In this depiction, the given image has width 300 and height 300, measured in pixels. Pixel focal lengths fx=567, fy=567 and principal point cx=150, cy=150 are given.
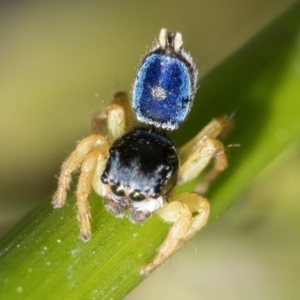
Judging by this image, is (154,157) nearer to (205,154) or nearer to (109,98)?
(205,154)

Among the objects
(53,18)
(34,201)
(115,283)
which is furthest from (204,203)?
(53,18)

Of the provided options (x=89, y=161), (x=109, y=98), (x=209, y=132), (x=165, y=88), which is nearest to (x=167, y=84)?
(x=165, y=88)

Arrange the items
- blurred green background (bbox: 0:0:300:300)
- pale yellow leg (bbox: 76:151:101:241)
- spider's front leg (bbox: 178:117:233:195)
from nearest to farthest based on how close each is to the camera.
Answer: pale yellow leg (bbox: 76:151:101:241)
spider's front leg (bbox: 178:117:233:195)
blurred green background (bbox: 0:0:300:300)

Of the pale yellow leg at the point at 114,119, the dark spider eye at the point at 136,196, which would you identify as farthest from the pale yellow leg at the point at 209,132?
the dark spider eye at the point at 136,196

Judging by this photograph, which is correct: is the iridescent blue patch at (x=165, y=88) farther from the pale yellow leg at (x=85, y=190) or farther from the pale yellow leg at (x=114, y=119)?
the pale yellow leg at (x=85, y=190)

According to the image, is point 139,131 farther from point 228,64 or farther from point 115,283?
point 115,283

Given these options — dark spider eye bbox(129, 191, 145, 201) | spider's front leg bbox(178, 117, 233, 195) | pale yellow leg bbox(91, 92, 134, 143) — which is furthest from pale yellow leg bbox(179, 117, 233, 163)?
dark spider eye bbox(129, 191, 145, 201)

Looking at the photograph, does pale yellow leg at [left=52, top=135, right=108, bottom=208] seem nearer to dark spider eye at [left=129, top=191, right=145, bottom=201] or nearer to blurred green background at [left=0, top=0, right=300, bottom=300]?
dark spider eye at [left=129, top=191, right=145, bottom=201]
